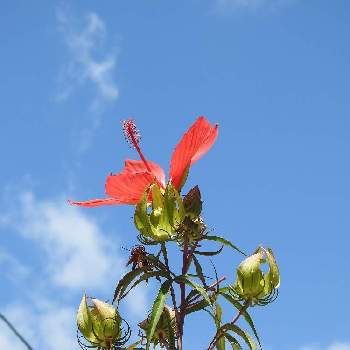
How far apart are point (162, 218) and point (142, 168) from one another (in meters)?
0.47

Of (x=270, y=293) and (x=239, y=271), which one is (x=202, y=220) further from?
(x=270, y=293)

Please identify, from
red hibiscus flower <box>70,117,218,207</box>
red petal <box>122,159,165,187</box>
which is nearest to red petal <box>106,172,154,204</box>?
red hibiscus flower <box>70,117,218,207</box>

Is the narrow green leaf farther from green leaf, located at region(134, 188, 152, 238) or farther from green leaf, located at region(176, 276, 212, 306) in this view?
green leaf, located at region(134, 188, 152, 238)

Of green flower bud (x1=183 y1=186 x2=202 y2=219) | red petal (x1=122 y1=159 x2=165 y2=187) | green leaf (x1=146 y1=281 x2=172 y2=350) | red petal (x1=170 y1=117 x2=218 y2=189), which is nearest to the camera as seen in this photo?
green leaf (x1=146 y1=281 x2=172 y2=350)

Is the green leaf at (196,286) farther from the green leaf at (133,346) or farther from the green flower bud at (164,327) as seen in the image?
the green leaf at (133,346)

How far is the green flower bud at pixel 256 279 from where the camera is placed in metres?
2.28

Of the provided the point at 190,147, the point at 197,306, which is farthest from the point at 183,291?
the point at 190,147

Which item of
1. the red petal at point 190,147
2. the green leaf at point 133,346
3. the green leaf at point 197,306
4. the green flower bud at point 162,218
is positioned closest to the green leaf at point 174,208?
the green flower bud at point 162,218

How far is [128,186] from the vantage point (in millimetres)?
2268

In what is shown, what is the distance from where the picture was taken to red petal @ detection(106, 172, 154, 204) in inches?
88.6

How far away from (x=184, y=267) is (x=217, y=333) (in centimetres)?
32

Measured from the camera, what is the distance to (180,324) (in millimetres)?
2195

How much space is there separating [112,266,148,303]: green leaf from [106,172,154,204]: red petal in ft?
0.94

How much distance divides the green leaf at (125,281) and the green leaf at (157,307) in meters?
0.12
